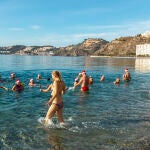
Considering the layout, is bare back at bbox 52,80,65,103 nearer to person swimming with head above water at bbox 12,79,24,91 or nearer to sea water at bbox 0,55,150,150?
sea water at bbox 0,55,150,150

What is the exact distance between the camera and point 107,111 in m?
20.7

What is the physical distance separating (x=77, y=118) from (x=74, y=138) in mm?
3936

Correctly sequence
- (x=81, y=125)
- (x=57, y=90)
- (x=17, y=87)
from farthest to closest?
(x=17, y=87)
(x=81, y=125)
(x=57, y=90)

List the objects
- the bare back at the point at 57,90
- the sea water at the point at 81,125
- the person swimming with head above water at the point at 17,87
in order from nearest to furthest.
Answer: the sea water at the point at 81,125
the bare back at the point at 57,90
the person swimming with head above water at the point at 17,87

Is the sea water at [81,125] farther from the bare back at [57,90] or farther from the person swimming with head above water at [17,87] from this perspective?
the person swimming with head above water at [17,87]

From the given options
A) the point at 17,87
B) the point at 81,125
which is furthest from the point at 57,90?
the point at 17,87

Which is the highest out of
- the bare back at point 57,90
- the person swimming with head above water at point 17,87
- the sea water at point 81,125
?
the bare back at point 57,90

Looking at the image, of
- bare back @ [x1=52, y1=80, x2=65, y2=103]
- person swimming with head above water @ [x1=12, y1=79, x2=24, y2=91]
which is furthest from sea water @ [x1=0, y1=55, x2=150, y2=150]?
person swimming with head above water @ [x1=12, y1=79, x2=24, y2=91]

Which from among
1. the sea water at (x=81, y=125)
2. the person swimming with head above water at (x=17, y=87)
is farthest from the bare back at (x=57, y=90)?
the person swimming with head above water at (x=17, y=87)

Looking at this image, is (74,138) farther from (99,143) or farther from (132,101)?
(132,101)

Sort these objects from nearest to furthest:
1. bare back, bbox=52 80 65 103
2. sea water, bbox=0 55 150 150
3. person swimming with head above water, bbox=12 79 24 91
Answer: sea water, bbox=0 55 150 150 → bare back, bbox=52 80 65 103 → person swimming with head above water, bbox=12 79 24 91

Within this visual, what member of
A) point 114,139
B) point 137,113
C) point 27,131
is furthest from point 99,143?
point 137,113

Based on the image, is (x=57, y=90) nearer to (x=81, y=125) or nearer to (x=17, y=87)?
(x=81, y=125)

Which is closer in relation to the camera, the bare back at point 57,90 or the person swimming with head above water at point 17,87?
the bare back at point 57,90
